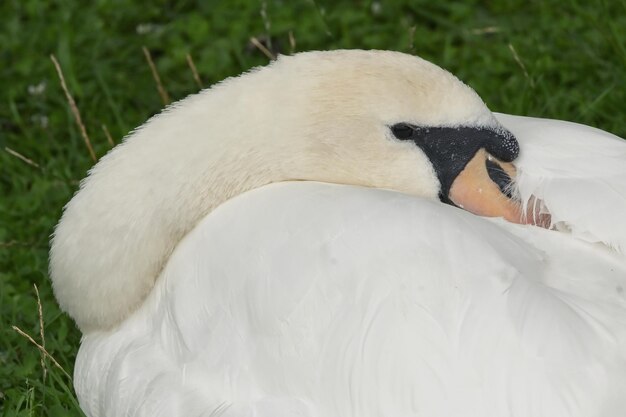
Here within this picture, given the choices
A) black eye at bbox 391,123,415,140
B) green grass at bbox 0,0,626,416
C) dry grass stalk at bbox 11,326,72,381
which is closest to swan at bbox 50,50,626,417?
black eye at bbox 391,123,415,140

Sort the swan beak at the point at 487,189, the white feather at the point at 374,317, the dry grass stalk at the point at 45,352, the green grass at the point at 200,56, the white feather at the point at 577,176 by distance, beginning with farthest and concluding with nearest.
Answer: the green grass at the point at 200,56 < the dry grass stalk at the point at 45,352 < the swan beak at the point at 487,189 < the white feather at the point at 577,176 < the white feather at the point at 374,317

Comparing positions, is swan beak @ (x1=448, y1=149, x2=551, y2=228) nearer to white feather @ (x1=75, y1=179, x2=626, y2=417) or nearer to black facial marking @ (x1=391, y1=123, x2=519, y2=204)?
black facial marking @ (x1=391, y1=123, x2=519, y2=204)

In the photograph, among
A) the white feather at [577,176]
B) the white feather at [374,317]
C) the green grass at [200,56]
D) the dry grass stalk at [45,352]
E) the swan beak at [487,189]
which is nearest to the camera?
the white feather at [374,317]

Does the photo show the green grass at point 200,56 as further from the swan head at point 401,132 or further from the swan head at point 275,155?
the swan head at point 401,132

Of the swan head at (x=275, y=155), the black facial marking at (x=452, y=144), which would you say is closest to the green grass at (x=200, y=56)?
the swan head at (x=275, y=155)

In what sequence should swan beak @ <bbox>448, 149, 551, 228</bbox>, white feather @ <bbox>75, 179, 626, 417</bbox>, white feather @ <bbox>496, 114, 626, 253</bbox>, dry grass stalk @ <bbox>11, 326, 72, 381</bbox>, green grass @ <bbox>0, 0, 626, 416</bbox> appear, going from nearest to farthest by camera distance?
1. white feather @ <bbox>75, 179, 626, 417</bbox>
2. white feather @ <bbox>496, 114, 626, 253</bbox>
3. swan beak @ <bbox>448, 149, 551, 228</bbox>
4. dry grass stalk @ <bbox>11, 326, 72, 381</bbox>
5. green grass @ <bbox>0, 0, 626, 416</bbox>

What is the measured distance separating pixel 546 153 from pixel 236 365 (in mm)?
1080

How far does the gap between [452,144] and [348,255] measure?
588mm

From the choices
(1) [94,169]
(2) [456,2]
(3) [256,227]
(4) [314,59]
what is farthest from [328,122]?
(2) [456,2]

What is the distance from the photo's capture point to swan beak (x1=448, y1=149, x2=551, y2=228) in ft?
12.2

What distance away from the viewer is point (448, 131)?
12.4ft

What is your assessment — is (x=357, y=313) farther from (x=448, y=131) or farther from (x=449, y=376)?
(x=448, y=131)

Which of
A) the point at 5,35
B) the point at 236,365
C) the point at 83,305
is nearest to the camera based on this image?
the point at 236,365

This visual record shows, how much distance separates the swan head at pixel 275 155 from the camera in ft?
12.4
